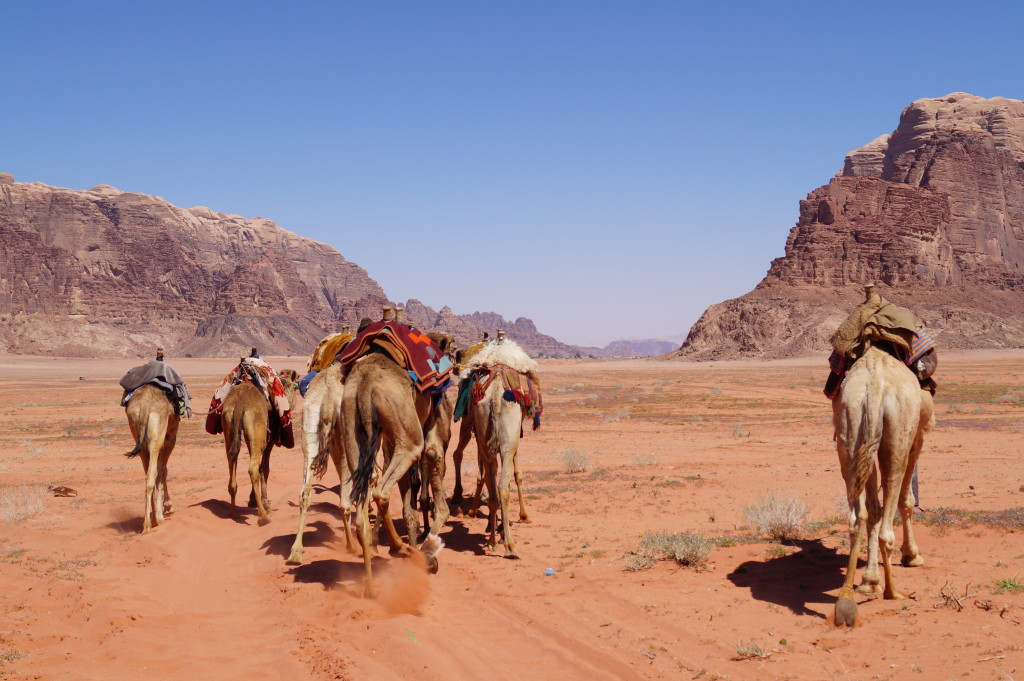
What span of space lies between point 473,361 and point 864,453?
18.3ft

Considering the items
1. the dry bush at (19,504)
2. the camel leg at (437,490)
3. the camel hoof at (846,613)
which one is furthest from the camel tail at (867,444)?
the dry bush at (19,504)

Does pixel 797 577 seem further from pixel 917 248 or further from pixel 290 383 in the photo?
pixel 917 248

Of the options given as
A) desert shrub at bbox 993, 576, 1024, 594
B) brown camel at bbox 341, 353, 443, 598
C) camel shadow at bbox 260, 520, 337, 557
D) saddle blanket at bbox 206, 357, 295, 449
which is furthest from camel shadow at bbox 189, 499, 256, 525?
desert shrub at bbox 993, 576, 1024, 594

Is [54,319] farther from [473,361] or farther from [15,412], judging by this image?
[473,361]

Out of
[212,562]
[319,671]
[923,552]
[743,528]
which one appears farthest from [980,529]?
[212,562]

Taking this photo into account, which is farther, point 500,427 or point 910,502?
point 500,427

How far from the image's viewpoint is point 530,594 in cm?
835

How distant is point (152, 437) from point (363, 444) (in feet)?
18.3

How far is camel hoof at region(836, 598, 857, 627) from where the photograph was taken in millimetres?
6828

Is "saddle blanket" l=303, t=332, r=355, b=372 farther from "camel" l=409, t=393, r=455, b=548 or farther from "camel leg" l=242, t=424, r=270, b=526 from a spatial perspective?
"camel leg" l=242, t=424, r=270, b=526

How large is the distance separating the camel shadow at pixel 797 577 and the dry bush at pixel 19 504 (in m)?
11.6

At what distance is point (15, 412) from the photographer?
3800cm

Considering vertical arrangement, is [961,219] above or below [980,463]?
above

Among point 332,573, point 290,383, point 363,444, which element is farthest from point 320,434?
point 290,383
